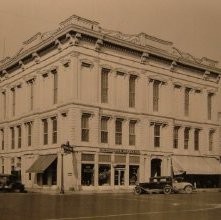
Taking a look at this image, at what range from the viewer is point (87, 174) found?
40.5 meters

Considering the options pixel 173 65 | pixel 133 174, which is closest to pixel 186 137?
pixel 173 65

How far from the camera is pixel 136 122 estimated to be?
4512 centimetres

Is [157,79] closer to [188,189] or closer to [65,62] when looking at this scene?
[65,62]

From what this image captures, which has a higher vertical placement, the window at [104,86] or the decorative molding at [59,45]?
the decorative molding at [59,45]

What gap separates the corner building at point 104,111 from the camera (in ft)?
133

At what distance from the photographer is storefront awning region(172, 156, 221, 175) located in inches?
1863

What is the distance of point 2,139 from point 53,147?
13.3 metres

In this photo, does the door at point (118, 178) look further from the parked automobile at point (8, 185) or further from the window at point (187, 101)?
the window at point (187, 101)

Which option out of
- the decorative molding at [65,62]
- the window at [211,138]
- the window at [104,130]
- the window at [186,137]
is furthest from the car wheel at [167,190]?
the window at [211,138]

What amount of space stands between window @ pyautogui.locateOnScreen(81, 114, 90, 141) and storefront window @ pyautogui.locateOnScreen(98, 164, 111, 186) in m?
2.99

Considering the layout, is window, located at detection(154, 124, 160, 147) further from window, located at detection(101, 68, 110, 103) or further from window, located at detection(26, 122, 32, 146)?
window, located at detection(26, 122, 32, 146)

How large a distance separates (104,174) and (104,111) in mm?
5485

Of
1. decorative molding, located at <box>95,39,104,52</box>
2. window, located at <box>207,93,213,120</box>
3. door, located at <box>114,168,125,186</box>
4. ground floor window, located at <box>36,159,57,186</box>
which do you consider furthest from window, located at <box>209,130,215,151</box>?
ground floor window, located at <box>36,159,57,186</box>

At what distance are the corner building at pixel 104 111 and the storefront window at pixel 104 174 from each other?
9 cm
